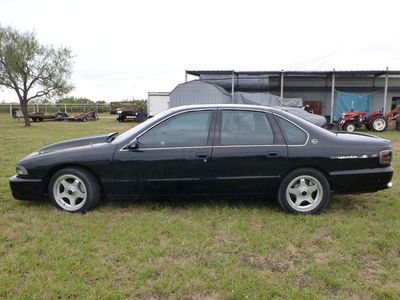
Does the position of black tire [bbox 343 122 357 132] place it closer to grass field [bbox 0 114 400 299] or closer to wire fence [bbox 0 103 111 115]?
grass field [bbox 0 114 400 299]

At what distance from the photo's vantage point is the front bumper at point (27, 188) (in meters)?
4.42

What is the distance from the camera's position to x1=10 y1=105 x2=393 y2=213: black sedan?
427 cm

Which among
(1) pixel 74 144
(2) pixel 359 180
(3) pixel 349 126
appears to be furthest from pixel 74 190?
(3) pixel 349 126

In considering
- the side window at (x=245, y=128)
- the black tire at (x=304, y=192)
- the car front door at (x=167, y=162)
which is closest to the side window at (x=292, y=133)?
the side window at (x=245, y=128)

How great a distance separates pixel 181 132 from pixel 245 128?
82 cm

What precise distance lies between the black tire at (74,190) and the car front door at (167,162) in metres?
0.30

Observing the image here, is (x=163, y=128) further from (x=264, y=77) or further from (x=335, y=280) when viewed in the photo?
(x=264, y=77)

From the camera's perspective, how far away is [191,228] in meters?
3.93

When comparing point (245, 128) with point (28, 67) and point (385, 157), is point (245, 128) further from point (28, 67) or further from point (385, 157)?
point (28, 67)

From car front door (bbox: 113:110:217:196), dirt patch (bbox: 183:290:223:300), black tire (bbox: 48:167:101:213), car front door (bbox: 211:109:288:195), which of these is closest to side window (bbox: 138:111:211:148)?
car front door (bbox: 113:110:217:196)

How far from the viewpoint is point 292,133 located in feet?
14.3

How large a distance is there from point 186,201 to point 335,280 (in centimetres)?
246

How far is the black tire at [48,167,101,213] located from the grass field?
6.0 inches

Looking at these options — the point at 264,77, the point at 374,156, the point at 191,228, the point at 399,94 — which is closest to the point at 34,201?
the point at 191,228
